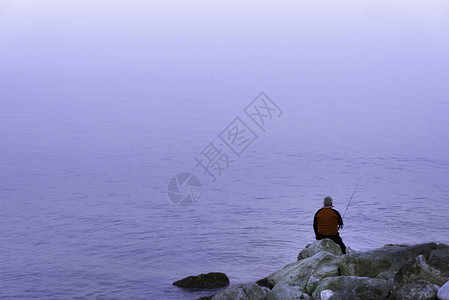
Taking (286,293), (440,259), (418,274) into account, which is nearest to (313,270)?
(286,293)

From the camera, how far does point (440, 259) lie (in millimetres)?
11312

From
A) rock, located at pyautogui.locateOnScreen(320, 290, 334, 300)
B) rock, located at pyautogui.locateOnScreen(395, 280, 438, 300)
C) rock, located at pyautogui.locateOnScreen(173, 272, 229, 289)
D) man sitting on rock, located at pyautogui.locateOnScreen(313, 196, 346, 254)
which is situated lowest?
rock, located at pyautogui.locateOnScreen(173, 272, 229, 289)

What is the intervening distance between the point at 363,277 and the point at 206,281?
4424 mm

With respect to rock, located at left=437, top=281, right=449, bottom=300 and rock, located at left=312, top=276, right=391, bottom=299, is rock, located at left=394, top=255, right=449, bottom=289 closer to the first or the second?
rock, located at left=312, top=276, right=391, bottom=299

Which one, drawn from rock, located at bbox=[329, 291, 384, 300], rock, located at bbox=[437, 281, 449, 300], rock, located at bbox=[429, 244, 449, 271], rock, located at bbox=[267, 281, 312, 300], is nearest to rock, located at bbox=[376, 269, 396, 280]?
rock, located at bbox=[429, 244, 449, 271]

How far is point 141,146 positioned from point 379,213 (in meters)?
19.2

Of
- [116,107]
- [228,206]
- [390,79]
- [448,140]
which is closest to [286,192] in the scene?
[228,206]

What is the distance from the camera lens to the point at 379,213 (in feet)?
76.2

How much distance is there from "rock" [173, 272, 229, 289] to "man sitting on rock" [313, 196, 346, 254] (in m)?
2.44

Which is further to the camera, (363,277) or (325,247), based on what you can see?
(325,247)

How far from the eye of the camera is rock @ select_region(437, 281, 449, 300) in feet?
32.1

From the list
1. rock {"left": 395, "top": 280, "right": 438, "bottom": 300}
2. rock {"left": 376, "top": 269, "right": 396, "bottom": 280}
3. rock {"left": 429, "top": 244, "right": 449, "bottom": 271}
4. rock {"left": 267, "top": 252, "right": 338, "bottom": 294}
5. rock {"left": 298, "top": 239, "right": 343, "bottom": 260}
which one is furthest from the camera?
rock {"left": 298, "top": 239, "right": 343, "bottom": 260}

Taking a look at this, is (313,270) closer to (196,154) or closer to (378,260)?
(378,260)

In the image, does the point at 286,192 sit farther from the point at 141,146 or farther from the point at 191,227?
the point at 141,146
